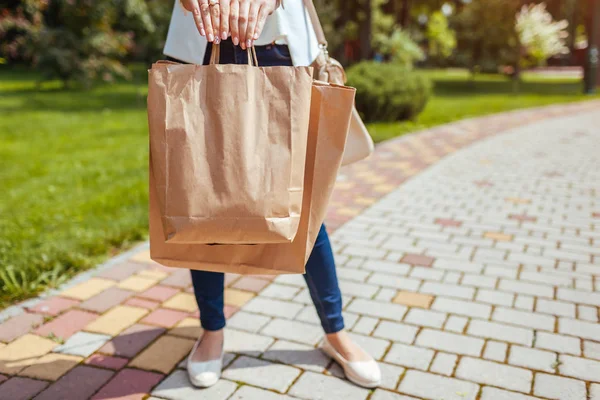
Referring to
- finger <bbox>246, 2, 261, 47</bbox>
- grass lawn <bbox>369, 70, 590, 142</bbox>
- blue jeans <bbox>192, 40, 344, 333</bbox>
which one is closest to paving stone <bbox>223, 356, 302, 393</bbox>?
blue jeans <bbox>192, 40, 344, 333</bbox>

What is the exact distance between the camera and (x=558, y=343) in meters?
2.63

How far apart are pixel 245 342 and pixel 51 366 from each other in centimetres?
79

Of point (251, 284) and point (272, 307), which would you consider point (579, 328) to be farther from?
point (251, 284)

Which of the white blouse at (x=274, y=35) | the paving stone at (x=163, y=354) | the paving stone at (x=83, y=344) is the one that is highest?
the white blouse at (x=274, y=35)

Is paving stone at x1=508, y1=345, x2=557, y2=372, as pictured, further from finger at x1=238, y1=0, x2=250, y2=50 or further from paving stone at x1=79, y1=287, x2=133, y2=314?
paving stone at x1=79, y1=287, x2=133, y2=314

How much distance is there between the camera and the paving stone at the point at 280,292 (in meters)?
3.15

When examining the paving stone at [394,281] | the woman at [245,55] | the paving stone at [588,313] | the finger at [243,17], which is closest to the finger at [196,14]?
the woman at [245,55]

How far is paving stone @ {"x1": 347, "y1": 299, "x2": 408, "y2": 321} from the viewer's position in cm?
293

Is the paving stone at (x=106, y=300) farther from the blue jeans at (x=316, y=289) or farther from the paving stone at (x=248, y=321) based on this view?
the blue jeans at (x=316, y=289)

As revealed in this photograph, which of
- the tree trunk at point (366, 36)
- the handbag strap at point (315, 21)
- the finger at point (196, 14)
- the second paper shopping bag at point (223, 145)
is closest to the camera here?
the second paper shopping bag at point (223, 145)

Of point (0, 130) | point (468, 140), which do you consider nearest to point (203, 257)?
point (468, 140)

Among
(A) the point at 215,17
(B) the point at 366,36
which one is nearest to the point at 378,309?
(A) the point at 215,17

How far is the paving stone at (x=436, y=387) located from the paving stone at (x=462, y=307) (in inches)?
24.8

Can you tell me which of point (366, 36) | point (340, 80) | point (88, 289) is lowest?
point (88, 289)
